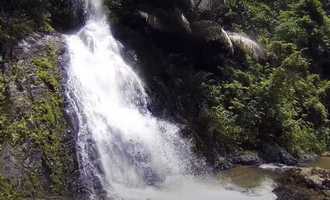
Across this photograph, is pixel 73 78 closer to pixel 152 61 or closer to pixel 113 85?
pixel 113 85

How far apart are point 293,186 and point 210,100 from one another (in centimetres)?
552

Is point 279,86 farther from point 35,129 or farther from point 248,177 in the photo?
point 35,129

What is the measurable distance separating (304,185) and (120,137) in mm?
4704

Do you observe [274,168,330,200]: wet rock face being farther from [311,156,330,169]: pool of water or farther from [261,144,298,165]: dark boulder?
[311,156,330,169]: pool of water

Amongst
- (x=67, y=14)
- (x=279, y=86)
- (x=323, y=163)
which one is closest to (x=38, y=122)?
(x=67, y=14)

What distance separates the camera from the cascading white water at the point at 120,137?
40.3ft

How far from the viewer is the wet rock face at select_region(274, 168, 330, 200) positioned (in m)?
12.4

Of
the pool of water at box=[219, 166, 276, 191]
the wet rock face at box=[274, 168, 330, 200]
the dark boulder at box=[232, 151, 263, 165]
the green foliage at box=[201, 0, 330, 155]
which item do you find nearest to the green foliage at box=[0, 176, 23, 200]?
the pool of water at box=[219, 166, 276, 191]

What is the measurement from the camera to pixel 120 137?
13336 mm

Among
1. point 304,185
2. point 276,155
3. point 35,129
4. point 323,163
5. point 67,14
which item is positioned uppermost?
point 67,14

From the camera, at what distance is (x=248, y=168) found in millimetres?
15680

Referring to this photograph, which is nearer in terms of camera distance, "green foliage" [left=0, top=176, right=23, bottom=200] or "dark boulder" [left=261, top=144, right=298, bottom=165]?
"green foliage" [left=0, top=176, right=23, bottom=200]

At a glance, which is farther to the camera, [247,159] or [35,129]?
[247,159]

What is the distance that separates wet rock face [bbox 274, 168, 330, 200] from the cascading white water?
70cm
